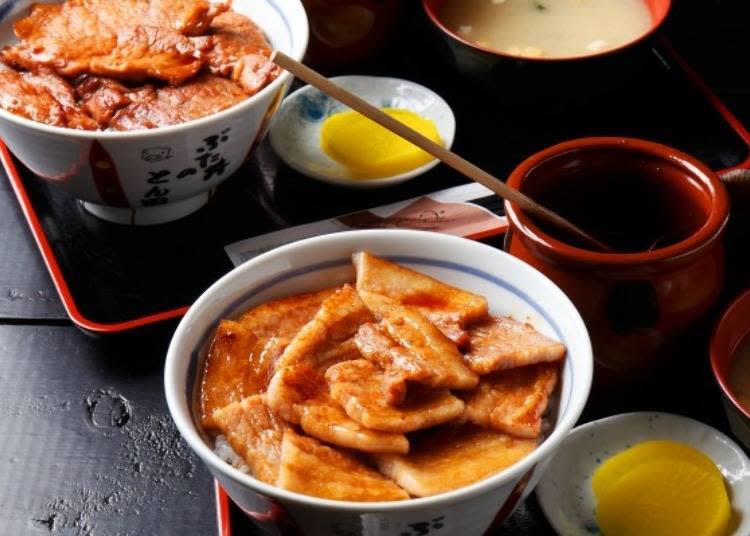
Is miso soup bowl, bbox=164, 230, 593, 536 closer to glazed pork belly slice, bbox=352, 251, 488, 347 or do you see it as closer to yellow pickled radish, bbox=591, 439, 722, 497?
glazed pork belly slice, bbox=352, 251, 488, 347

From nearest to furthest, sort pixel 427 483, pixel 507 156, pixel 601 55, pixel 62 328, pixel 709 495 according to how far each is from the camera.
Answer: pixel 427 483 → pixel 709 495 → pixel 62 328 → pixel 601 55 → pixel 507 156

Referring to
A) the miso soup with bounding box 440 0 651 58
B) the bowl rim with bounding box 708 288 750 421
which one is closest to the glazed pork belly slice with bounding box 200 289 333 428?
the bowl rim with bounding box 708 288 750 421

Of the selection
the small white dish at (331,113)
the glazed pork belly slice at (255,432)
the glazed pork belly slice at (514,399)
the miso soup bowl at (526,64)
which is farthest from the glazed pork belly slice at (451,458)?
the miso soup bowl at (526,64)

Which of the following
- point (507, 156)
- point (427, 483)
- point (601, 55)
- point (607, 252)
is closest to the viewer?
point (427, 483)

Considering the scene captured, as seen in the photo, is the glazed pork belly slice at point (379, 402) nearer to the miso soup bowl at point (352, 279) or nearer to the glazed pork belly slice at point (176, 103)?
the miso soup bowl at point (352, 279)

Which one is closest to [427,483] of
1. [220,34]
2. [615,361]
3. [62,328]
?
[615,361]

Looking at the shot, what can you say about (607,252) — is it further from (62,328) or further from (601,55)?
(62,328)

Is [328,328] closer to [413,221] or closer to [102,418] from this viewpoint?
[102,418]
